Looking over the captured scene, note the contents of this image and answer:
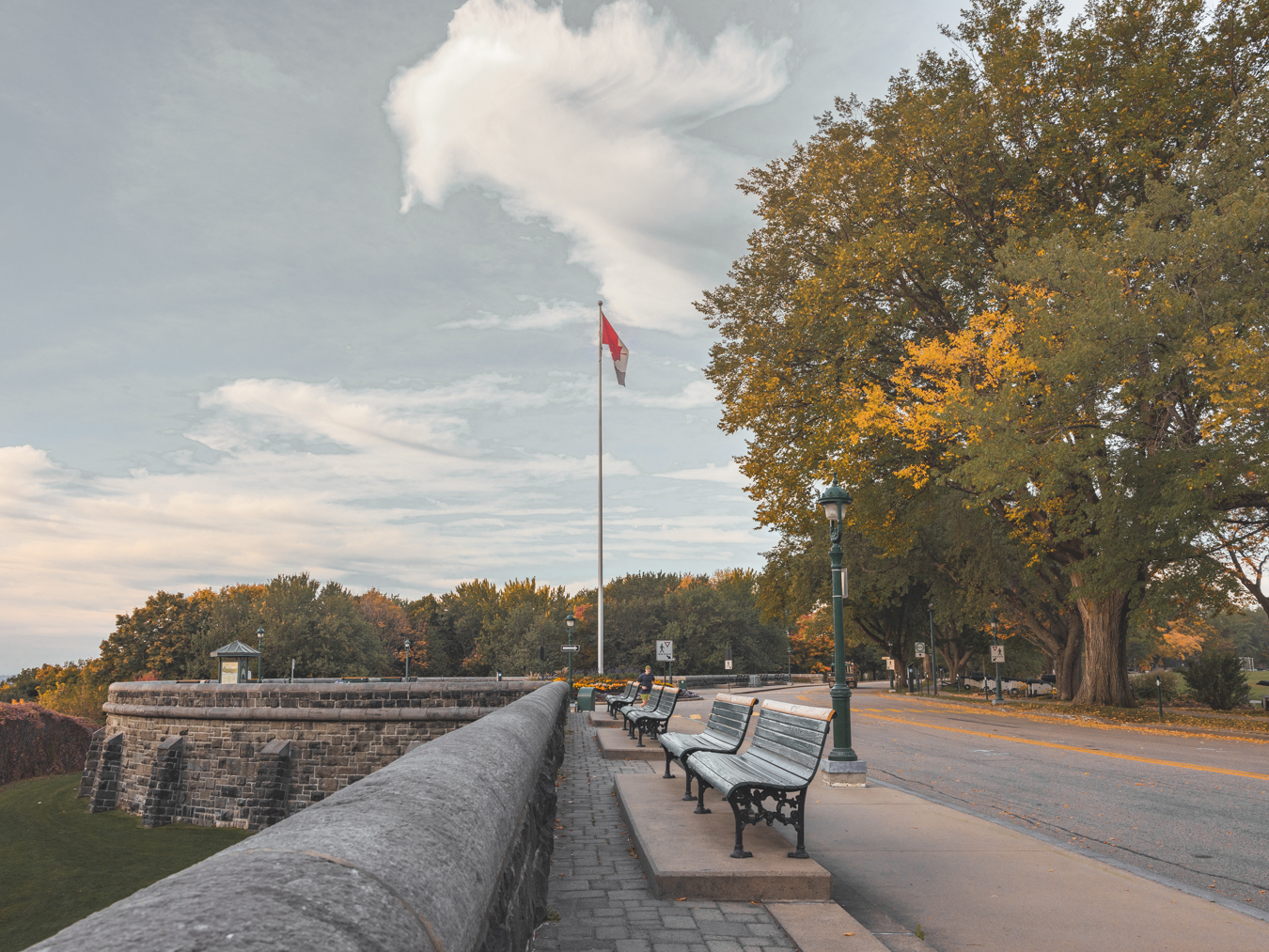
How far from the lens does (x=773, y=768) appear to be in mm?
6500

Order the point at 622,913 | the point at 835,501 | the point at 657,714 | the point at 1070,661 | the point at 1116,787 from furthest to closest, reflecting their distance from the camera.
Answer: the point at 1070,661 < the point at 657,714 < the point at 835,501 < the point at 1116,787 < the point at 622,913

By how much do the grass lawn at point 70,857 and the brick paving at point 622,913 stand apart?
51.9 ft

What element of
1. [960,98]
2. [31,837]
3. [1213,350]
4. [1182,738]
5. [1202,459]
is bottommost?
[31,837]

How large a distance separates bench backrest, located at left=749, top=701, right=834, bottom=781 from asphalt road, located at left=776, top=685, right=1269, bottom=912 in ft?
9.21

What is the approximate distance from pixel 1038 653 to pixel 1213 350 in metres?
52.9

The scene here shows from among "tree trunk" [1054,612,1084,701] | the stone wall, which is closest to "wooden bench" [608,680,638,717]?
the stone wall

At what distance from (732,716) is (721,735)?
284 millimetres

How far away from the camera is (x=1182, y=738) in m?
17.4

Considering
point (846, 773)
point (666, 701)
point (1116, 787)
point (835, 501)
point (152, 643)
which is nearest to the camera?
point (846, 773)

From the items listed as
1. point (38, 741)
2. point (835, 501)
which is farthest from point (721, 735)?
point (38, 741)

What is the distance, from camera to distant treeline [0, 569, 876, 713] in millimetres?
63094

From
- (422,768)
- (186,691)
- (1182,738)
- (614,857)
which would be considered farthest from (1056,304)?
(186,691)

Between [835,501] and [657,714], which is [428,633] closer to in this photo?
[657,714]

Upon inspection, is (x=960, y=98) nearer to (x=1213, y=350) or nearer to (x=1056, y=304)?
(x=1056, y=304)
